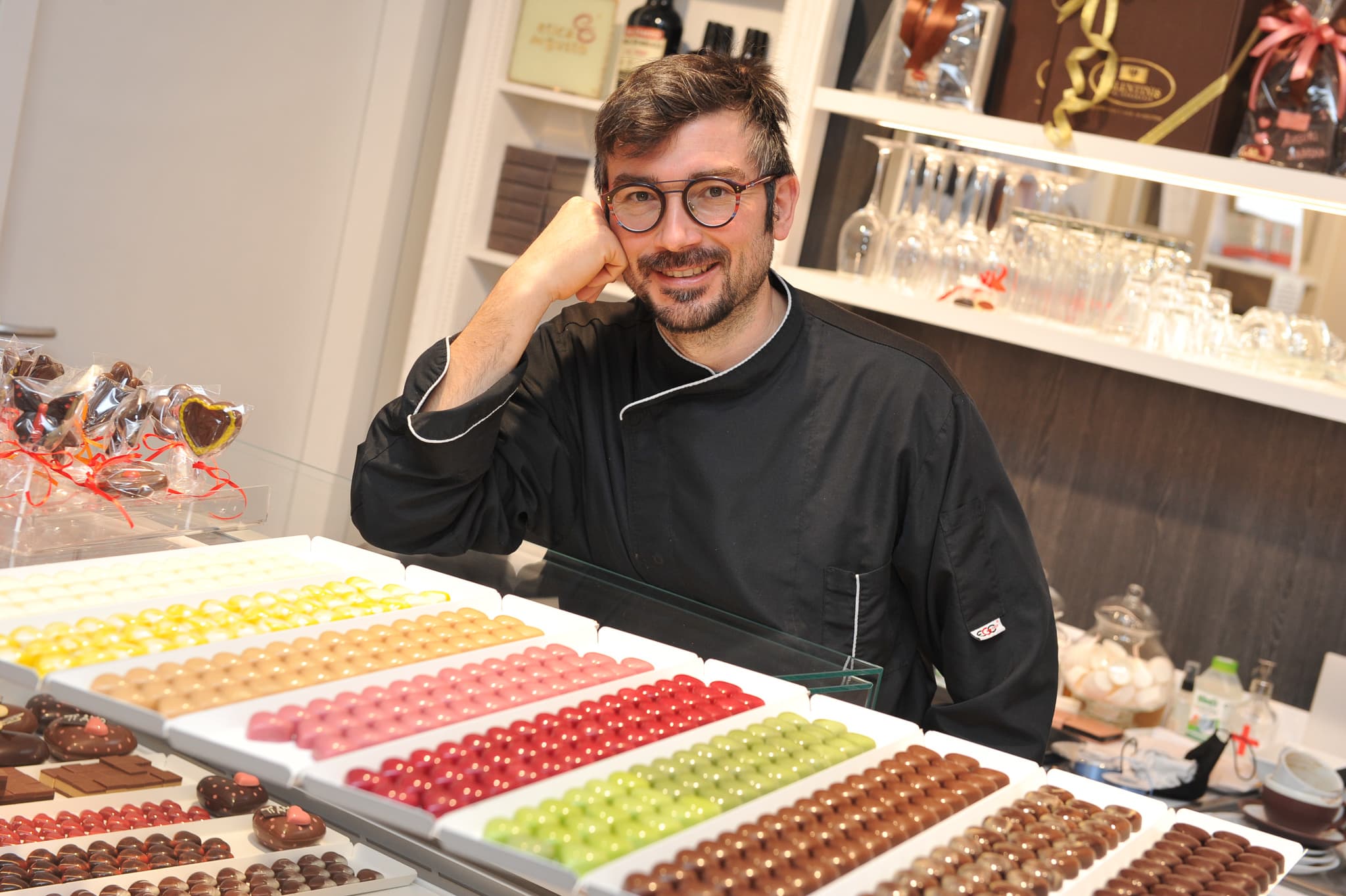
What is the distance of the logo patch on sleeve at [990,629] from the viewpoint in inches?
71.3

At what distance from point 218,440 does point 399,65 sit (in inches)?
80.0

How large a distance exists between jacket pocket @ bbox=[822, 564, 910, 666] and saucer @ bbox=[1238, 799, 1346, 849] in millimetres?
944

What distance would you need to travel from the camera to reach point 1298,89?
2443 millimetres

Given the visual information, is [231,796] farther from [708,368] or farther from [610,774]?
[708,368]

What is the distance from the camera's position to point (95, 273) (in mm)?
2934

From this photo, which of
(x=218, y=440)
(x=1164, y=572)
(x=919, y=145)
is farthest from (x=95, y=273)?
(x=1164, y=572)

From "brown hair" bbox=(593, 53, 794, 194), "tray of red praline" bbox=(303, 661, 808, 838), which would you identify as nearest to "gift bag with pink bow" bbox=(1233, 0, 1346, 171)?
"brown hair" bbox=(593, 53, 794, 194)

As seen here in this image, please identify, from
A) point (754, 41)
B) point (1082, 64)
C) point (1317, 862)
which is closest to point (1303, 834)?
point (1317, 862)

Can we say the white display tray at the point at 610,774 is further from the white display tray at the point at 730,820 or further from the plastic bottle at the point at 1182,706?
the plastic bottle at the point at 1182,706

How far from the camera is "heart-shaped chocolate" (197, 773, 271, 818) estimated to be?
4.75ft

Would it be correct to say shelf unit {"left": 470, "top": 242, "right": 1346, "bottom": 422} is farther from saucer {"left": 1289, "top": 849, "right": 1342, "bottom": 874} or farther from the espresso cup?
saucer {"left": 1289, "top": 849, "right": 1342, "bottom": 874}

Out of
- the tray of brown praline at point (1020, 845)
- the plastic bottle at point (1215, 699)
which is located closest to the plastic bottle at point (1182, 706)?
the plastic bottle at point (1215, 699)

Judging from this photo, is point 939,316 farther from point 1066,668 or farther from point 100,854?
point 100,854

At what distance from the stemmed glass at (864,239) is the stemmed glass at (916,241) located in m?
0.05
